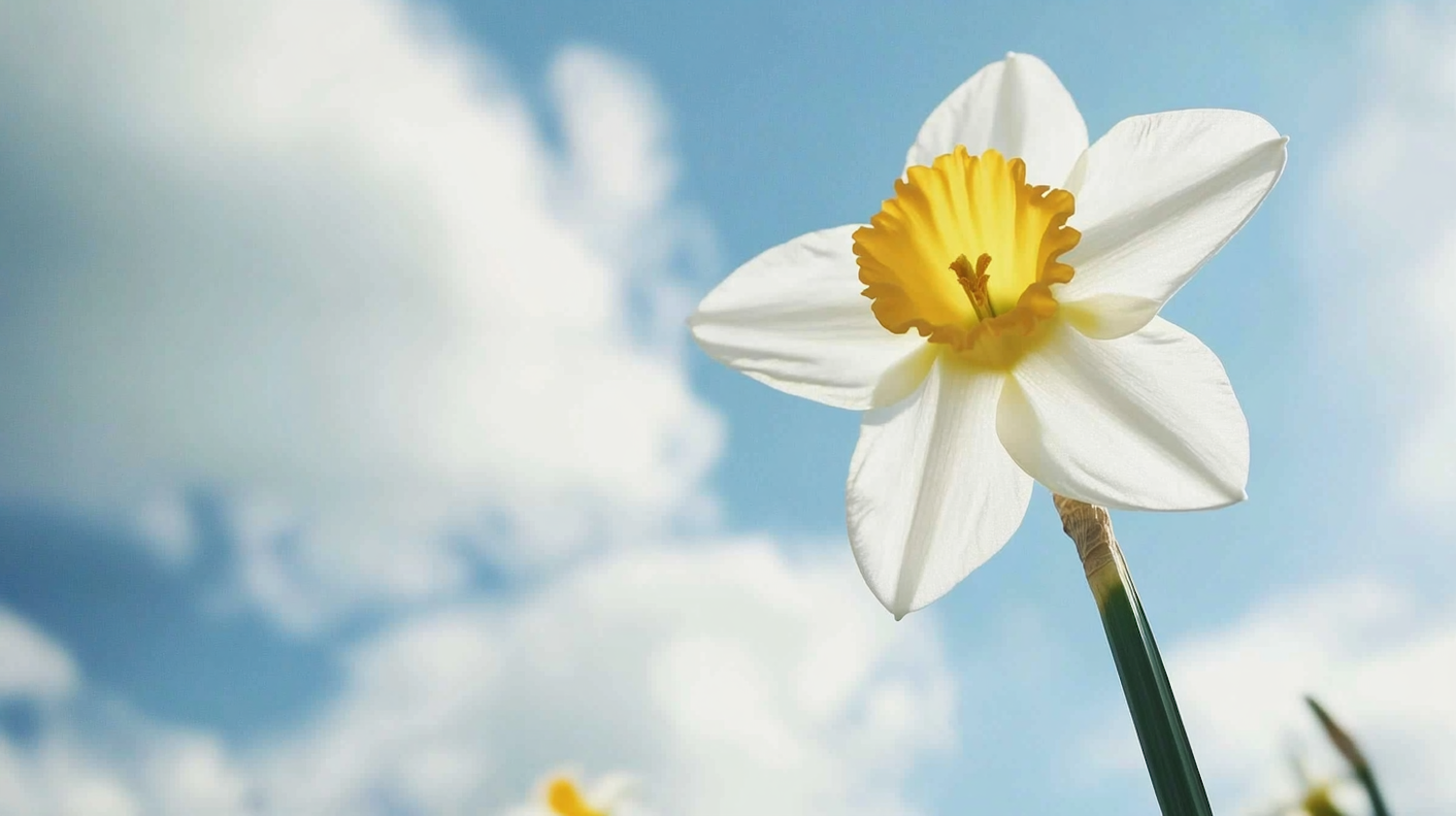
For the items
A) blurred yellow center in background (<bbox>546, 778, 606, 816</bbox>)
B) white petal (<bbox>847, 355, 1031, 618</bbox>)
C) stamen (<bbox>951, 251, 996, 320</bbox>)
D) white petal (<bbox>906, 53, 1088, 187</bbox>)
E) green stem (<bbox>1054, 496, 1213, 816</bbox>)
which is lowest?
green stem (<bbox>1054, 496, 1213, 816</bbox>)

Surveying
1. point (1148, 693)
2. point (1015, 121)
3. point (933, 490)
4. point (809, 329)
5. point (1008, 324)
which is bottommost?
point (1148, 693)

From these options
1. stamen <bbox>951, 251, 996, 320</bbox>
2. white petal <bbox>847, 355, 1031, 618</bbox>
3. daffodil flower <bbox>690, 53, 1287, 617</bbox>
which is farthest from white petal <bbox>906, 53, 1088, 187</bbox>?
white petal <bbox>847, 355, 1031, 618</bbox>

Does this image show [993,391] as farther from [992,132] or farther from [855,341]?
[992,132]

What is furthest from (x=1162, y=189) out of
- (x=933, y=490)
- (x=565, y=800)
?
(x=565, y=800)

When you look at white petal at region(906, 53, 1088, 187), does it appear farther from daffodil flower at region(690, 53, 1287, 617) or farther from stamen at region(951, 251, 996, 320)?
stamen at region(951, 251, 996, 320)

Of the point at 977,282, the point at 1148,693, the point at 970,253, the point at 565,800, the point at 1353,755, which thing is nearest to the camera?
the point at 1148,693

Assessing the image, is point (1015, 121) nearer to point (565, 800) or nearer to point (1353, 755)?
point (1353, 755)
